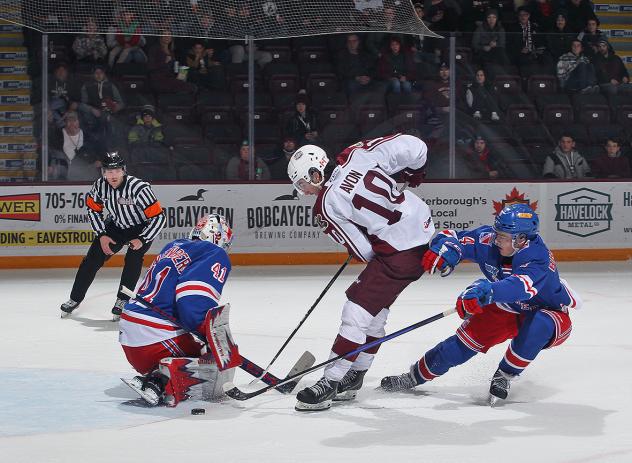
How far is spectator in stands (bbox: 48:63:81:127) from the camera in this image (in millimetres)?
8219

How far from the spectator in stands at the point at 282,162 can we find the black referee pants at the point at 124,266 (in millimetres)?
2318

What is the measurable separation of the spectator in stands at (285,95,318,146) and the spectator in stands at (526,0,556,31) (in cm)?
270

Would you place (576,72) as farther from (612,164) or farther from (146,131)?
(146,131)

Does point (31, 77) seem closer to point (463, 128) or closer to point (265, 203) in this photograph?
point (265, 203)

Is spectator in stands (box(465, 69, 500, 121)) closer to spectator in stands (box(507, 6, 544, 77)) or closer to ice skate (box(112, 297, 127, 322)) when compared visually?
spectator in stands (box(507, 6, 544, 77))

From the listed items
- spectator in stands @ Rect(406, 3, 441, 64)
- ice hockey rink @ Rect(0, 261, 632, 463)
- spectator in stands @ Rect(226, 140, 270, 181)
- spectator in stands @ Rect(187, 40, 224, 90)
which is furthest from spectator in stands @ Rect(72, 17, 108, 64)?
ice hockey rink @ Rect(0, 261, 632, 463)

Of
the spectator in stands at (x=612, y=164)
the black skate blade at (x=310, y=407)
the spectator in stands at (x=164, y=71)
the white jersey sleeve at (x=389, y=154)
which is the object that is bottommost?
the black skate blade at (x=310, y=407)

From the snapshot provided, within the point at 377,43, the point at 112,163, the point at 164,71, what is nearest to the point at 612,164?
the point at 377,43

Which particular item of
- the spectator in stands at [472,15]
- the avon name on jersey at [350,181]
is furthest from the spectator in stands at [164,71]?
the avon name on jersey at [350,181]

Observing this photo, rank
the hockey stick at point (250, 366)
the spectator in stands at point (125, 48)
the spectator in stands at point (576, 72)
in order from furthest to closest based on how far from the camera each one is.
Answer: the spectator in stands at point (576, 72), the spectator in stands at point (125, 48), the hockey stick at point (250, 366)

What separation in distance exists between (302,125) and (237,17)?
1.15 m

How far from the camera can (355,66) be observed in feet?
28.9

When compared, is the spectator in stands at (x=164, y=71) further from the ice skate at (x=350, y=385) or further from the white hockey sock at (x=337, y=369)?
the white hockey sock at (x=337, y=369)

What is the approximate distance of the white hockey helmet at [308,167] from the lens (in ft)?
13.5
